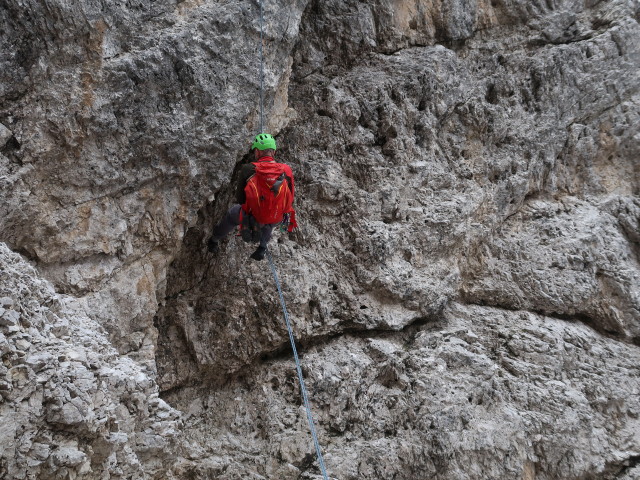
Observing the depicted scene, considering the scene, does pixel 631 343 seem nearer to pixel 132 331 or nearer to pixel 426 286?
pixel 426 286

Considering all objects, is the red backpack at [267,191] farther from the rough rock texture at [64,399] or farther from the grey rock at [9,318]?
the grey rock at [9,318]

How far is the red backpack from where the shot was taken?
500 cm

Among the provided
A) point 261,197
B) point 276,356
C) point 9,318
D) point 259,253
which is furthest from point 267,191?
point 9,318

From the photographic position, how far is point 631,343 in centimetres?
698

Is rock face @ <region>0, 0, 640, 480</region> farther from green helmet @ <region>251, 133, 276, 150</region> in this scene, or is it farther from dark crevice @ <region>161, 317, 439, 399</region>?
green helmet @ <region>251, 133, 276, 150</region>

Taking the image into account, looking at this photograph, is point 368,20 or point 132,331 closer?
point 132,331

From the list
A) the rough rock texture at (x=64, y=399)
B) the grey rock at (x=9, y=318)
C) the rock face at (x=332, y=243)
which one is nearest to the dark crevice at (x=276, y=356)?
the rock face at (x=332, y=243)

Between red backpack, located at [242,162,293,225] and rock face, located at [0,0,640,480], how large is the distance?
471mm

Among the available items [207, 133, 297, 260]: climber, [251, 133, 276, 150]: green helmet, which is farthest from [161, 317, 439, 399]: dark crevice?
[251, 133, 276, 150]: green helmet

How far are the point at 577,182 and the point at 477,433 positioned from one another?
13.0 ft

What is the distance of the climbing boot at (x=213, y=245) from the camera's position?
18.6 ft

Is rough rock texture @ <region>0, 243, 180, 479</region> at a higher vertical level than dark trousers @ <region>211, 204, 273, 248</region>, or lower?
lower

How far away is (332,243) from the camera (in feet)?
20.2

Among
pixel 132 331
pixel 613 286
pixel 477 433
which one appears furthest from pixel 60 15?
pixel 613 286
